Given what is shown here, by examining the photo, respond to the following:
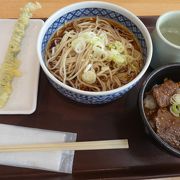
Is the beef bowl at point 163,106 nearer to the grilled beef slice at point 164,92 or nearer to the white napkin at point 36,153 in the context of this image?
the grilled beef slice at point 164,92

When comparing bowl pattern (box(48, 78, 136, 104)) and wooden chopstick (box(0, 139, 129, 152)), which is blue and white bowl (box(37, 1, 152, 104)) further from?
wooden chopstick (box(0, 139, 129, 152))

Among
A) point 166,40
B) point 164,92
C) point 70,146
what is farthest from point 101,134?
point 166,40

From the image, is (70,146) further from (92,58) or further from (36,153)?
(92,58)

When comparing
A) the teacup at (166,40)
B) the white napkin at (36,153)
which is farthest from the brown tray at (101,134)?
the teacup at (166,40)

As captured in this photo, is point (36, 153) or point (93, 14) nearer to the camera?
point (36, 153)

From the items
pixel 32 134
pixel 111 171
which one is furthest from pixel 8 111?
pixel 111 171

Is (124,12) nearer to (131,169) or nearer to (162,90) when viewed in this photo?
(162,90)

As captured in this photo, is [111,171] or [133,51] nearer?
[111,171]

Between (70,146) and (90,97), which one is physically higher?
(90,97)
